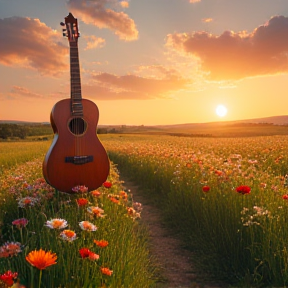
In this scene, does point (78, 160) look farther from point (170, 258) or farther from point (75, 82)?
point (170, 258)

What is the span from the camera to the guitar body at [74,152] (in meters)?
5.84

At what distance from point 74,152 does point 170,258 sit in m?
2.45

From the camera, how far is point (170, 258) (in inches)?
222

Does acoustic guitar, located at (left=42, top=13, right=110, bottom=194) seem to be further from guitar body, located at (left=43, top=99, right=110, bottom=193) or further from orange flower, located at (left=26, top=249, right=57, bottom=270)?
orange flower, located at (left=26, top=249, right=57, bottom=270)

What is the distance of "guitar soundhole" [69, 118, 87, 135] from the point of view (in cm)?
603

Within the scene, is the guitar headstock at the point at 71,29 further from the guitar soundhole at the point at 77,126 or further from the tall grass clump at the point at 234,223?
the tall grass clump at the point at 234,223

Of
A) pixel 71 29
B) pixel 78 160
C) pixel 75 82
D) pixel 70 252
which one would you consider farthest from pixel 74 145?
pixel 70 252

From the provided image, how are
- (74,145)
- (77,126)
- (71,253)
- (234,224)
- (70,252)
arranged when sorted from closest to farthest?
(70,252)
(71,253)
(234,224)
(74,145)
(77,126)

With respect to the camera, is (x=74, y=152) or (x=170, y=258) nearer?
(x=170, y=258)

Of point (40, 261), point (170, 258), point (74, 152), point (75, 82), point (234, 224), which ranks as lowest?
point (170, 258)

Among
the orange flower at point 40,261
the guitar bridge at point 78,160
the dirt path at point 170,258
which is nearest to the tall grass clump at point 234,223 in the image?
the dirt path at point 170,258

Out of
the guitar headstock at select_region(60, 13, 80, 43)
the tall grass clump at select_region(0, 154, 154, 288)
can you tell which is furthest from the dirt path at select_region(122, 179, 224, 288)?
the guitar headstock at select_region(60, 13, 80, 43)

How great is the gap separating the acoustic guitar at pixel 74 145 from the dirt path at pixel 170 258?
1.64 m

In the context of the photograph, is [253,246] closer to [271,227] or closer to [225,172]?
[271,227]
